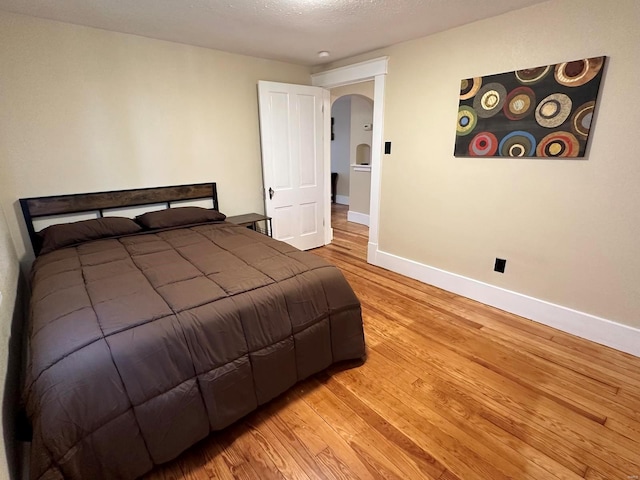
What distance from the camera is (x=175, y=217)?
290cm

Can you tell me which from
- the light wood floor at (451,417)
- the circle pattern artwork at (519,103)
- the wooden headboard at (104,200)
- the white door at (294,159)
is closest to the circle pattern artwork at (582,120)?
the circle pattern artwork at (519,103)

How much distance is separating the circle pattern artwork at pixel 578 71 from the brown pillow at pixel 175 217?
3.06m

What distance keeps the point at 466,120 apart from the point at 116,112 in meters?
3.08

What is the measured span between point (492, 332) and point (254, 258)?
1908 millimetres

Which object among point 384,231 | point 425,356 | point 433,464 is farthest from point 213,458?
point 384,231

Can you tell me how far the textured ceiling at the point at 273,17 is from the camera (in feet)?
6.97

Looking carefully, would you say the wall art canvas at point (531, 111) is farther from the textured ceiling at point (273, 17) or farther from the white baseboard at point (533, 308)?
the white baseboard at point (533, 308)

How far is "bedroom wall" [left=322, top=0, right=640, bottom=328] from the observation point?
6.49 feet

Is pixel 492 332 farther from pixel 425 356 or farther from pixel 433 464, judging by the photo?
pixel 433 464

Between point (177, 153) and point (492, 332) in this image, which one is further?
point (177, 153)

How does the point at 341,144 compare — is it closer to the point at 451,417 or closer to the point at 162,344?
the point at 451,417

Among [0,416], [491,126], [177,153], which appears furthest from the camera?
[177,153]

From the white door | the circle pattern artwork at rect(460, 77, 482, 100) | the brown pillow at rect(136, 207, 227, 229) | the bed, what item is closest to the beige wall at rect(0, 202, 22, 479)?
the bed

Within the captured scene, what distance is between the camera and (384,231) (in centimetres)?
358
